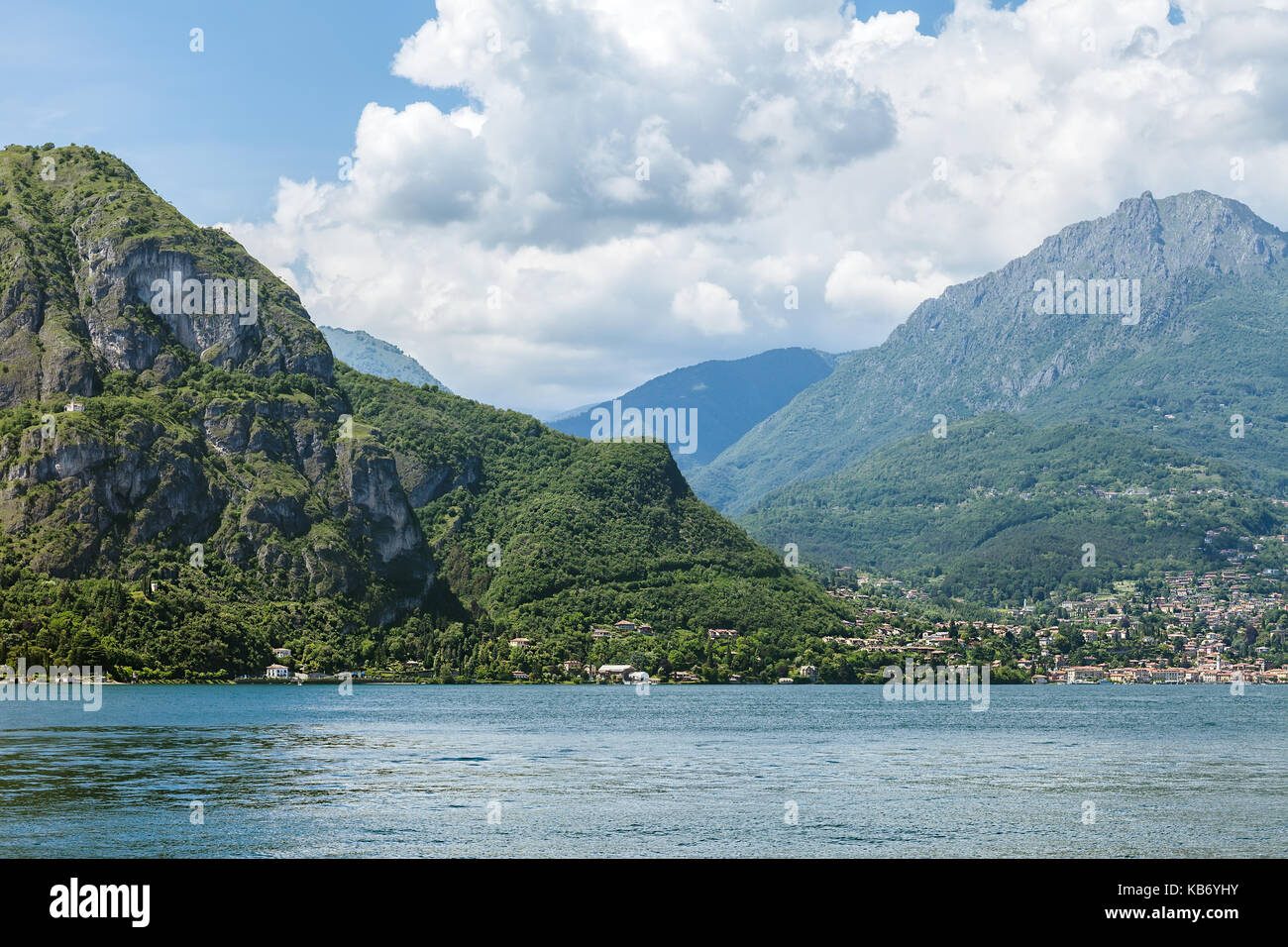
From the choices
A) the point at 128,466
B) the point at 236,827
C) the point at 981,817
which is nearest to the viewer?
the point at 236,827

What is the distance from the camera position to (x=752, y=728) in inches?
3634

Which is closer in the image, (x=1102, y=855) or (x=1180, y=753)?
(x=1102, y=855)

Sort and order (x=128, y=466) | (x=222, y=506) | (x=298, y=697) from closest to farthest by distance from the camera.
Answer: (x=298, y=697)
(x=128, y=466)
(x=222, y=506)

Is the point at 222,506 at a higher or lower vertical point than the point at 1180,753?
higher

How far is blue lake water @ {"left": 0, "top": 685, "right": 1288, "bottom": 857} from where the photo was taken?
127 feet

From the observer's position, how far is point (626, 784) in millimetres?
54312

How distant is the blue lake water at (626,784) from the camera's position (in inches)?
1522
